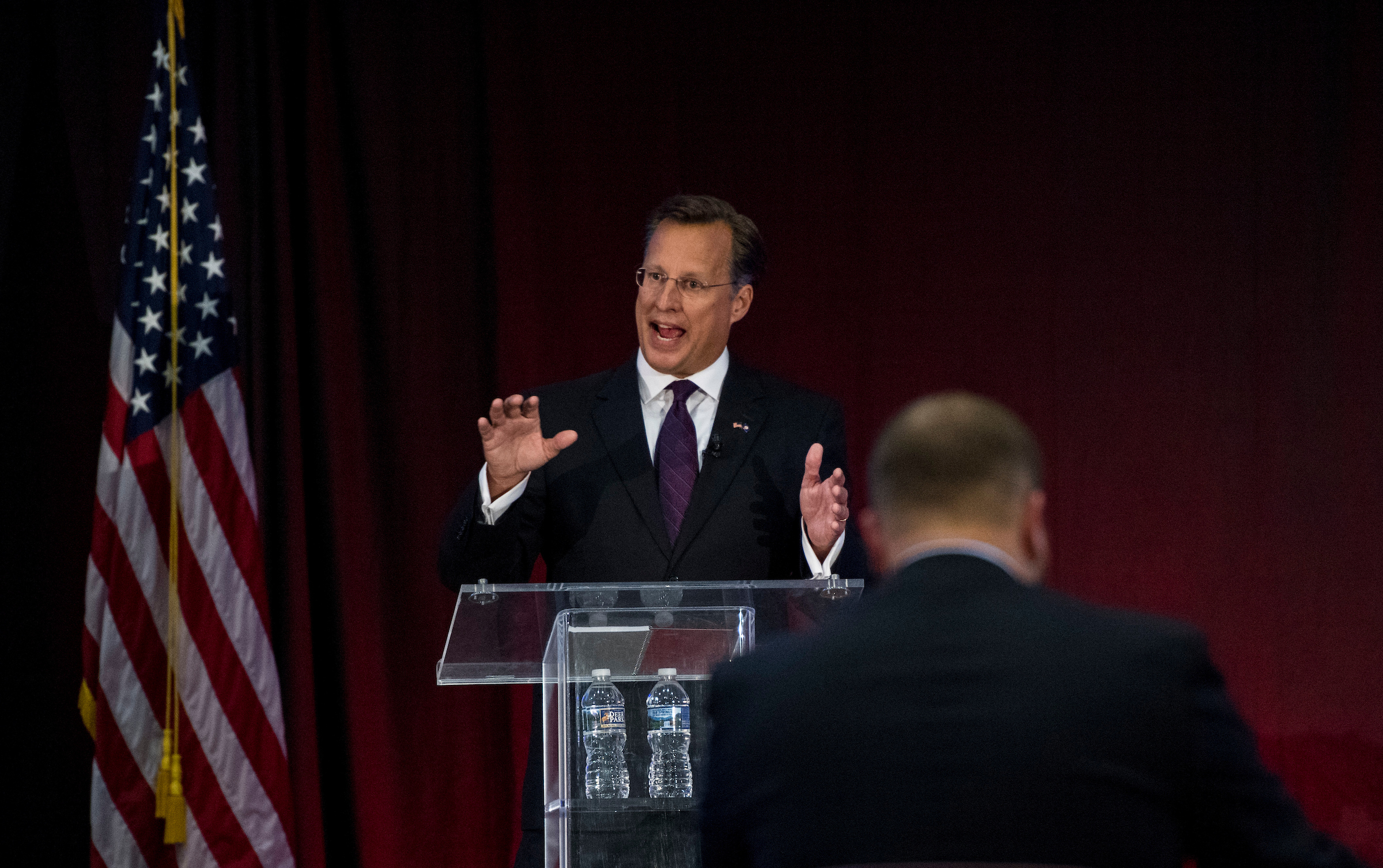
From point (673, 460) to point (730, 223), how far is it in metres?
0.64

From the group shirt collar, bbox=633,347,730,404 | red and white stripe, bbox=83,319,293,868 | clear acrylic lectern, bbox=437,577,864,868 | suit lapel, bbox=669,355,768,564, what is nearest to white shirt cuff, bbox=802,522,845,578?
suit lapel, bbox=669,355,768,564

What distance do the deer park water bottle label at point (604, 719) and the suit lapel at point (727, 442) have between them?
3.15 feet

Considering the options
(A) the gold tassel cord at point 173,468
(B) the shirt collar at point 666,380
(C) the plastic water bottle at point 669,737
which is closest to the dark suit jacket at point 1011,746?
(C) the plastic water bottle at point 669,737

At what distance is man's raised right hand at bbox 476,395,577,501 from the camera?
2.93 m

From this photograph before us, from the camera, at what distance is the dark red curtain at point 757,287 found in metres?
4.46

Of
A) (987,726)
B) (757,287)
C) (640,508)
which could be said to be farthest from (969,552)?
(757,287)

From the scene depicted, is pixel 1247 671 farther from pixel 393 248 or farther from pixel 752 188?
pixel 393 248

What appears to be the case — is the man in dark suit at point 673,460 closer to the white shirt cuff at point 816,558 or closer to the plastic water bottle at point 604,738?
the white shirt cuff at point 816,558

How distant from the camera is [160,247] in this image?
4.22 m

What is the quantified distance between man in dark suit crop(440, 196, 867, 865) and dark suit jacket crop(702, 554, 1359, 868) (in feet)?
4.32

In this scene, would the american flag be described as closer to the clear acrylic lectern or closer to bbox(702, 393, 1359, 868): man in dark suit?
the clear acrylic lectern

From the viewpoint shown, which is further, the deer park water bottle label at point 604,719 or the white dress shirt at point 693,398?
the white dress shirt at point 693,398

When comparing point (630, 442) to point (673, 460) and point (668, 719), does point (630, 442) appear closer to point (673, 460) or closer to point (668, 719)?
point (673, 460)

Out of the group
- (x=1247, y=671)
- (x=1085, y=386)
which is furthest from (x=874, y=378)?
(x=1247, y=671)
